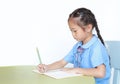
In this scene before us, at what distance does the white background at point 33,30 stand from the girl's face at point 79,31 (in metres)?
0.43

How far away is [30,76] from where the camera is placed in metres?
1.10

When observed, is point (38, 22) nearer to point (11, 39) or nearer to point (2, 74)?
point (11, 39)

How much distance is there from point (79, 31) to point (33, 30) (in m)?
0.46

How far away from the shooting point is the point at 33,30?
1.68m

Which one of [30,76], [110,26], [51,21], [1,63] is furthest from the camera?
[110,26]

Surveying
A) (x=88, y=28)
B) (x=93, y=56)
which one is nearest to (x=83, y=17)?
(x=88, y=28)

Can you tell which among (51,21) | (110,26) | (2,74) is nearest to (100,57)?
(2,74)

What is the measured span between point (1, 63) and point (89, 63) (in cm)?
60

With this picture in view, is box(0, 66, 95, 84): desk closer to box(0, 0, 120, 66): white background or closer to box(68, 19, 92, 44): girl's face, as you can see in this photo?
box(68, 19, 92, 44): girl's face

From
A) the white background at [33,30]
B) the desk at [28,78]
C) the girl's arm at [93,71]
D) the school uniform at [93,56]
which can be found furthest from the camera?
the white background at [33,30]

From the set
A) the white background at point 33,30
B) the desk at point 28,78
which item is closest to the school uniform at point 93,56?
the desk at point 28,78

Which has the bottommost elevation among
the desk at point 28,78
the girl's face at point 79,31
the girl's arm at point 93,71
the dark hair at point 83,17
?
the girl's arm at point 93,71

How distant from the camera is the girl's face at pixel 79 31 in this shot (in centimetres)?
129

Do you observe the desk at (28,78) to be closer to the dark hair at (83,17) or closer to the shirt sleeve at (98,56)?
the shirt sleeve at (98,56)
